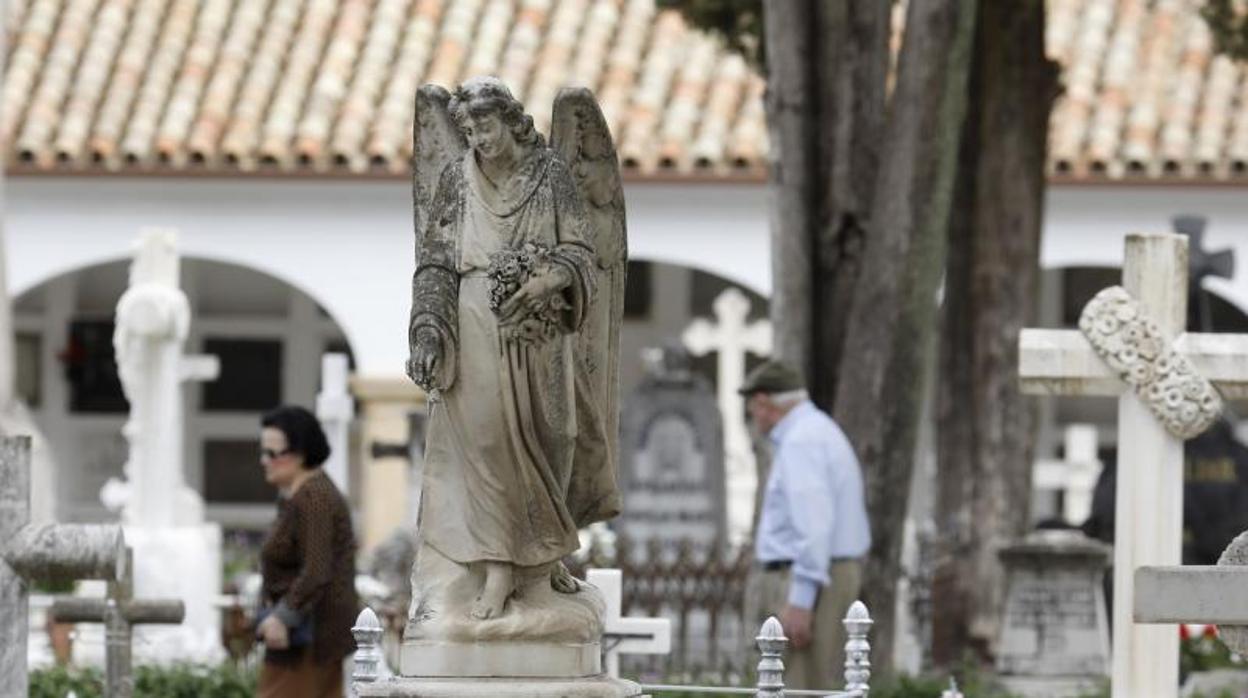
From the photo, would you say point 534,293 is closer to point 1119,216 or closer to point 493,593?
point 493,593

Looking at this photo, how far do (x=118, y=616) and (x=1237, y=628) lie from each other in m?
5.27

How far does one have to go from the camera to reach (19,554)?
33.0 ft

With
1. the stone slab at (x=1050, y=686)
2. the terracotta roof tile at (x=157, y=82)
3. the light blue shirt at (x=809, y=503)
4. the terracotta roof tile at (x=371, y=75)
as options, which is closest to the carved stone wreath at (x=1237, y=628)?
the light blue shirt at (x=809, y=503)

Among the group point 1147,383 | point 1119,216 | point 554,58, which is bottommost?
point 1147,383

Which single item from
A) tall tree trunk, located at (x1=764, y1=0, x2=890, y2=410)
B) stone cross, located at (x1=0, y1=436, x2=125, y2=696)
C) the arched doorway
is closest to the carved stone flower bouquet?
stone cross, located at (x1=0, y1=436, x2=125, y2=696)

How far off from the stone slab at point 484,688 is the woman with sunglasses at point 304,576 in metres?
2.71

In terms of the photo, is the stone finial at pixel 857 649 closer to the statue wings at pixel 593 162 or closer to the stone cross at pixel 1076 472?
the statue wings at pixel 593 162

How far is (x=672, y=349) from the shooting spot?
94.0 feet

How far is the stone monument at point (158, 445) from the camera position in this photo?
66.9ft

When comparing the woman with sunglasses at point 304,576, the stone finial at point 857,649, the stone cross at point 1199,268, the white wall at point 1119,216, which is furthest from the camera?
the white wall at point 1119,216

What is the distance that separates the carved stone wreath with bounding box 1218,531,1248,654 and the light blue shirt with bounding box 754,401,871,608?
4960mm

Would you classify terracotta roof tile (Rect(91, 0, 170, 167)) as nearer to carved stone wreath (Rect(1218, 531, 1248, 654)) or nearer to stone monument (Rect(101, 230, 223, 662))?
stone monument (Rect(101, 230, 223, 662))

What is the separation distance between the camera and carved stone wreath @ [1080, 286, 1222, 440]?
1402 centimetres

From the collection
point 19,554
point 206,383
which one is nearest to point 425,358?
point 19,554
